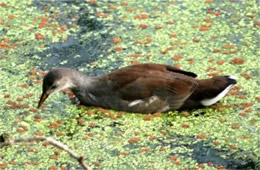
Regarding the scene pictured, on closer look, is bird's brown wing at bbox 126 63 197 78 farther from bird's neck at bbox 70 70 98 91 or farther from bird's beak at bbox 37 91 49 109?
bird's beak at bbox 37 91 49 109

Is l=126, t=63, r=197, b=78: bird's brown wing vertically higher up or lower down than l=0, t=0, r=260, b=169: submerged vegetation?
higher up

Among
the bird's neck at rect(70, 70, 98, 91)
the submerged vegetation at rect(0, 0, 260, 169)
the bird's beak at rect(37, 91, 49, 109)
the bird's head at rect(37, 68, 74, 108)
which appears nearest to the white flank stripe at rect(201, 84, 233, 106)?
the submerged vegetation at rect(0, 0, 260, 169)

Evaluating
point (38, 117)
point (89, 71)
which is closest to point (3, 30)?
point (89, 71)

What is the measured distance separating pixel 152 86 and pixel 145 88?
71mm

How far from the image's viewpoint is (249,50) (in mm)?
7734

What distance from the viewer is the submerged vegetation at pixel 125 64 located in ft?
20.0

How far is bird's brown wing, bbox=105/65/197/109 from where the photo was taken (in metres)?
6.61

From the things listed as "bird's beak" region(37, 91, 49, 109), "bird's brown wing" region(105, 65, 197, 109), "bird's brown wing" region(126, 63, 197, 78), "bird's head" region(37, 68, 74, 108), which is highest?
"bird's brown wing" region(126, 63, 197, 78)

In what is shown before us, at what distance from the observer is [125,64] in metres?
7.55

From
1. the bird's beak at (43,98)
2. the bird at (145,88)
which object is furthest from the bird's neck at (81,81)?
the bird's beak at (43,98)

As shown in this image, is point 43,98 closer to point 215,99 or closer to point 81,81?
point 81,81

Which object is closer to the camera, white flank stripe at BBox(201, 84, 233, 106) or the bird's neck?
white flank stripe at BBox(201, 84, 233, 106)

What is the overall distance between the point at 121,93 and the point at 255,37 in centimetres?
217

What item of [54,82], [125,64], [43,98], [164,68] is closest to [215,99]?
[164,68]
